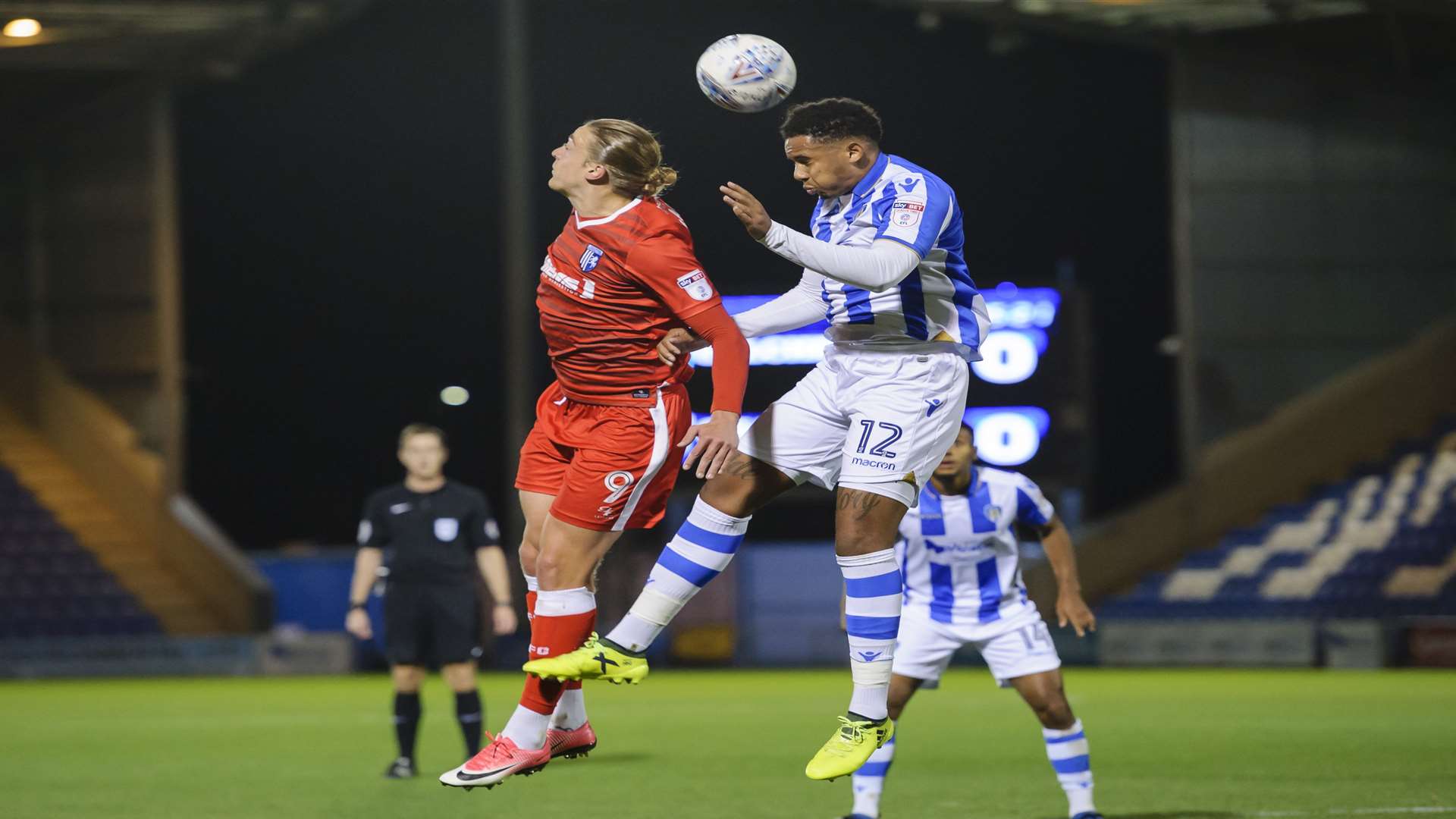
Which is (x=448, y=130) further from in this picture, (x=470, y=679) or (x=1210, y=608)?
(x=470, y=679)

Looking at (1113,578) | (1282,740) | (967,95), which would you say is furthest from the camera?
(967,95)

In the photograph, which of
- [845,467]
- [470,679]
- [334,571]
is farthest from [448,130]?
[845,467]

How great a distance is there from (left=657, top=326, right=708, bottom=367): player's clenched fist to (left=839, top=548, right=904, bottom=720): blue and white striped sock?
0.85 metres

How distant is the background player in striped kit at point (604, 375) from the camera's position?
Answer: 19.0 ft

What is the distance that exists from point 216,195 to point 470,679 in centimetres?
1838

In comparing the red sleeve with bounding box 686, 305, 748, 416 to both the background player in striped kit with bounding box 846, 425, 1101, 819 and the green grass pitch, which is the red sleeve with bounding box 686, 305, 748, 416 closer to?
the background player in striped kit with bounding box 846, 425, 1101, 819

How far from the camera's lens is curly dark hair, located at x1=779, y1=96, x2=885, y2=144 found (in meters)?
5.95

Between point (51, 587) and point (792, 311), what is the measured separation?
18.5m

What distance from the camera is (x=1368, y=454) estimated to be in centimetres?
2422

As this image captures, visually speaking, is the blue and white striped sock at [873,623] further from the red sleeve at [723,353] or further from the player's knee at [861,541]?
the red sleeve at [723,353]

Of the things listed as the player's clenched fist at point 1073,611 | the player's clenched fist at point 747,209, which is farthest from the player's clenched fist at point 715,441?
the player's clenched fist at point 1073,611

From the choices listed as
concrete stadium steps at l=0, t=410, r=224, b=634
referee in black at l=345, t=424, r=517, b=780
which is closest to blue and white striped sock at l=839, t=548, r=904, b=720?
referee in black at l=345, t=424, r=517, b=780

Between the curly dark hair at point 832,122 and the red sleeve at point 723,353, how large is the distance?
68cm

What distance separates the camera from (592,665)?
5.82m
